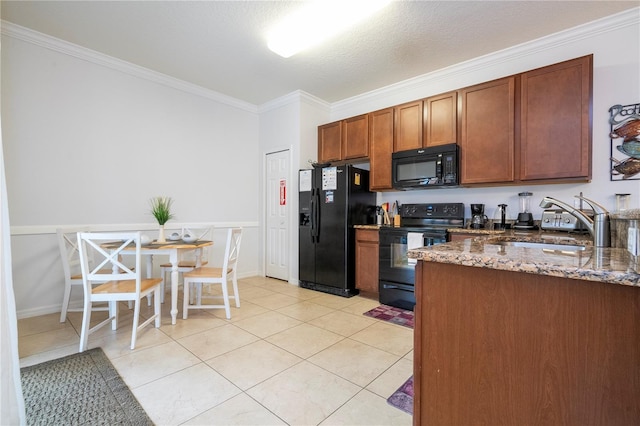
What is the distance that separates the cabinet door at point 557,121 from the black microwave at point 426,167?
61 cm

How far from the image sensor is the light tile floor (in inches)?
59.7

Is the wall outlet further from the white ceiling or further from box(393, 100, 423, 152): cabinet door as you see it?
box(393, 100, 423, 152): cabinet door

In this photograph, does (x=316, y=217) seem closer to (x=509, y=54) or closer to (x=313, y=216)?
(x=313, y=216)

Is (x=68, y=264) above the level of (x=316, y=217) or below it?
below

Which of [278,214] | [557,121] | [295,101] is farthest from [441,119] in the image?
[278,214]

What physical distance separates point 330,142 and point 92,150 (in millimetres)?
2887

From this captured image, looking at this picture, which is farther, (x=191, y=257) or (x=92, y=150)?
(x=191, y=257)

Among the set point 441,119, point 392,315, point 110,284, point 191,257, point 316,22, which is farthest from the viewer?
point 191,257

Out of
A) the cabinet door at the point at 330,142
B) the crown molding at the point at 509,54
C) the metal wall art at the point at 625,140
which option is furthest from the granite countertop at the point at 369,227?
the metal wall art at the point at 625,140

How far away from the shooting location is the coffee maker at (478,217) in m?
3.03

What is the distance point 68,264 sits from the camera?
2.63 m

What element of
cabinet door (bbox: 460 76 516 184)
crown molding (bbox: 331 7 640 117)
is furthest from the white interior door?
cabinet door (bbox: 460 76 516 184)

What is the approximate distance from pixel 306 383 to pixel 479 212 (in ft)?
8.24

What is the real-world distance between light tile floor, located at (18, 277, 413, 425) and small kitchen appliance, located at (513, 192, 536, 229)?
5.17ft
